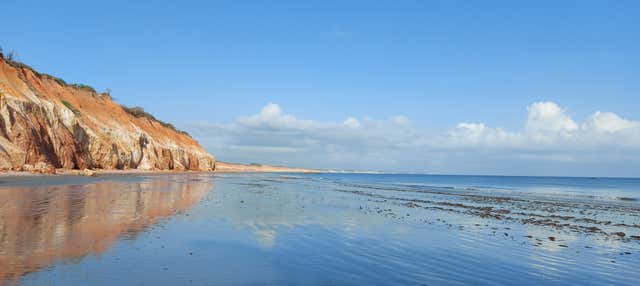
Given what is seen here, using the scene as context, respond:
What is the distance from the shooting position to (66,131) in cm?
4469

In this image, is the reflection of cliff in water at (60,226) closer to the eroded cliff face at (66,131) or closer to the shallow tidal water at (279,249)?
the shallow tidal water at (279,249)

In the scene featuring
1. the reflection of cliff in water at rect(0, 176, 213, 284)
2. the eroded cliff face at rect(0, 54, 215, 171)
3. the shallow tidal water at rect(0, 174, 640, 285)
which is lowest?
the shallow tidal water at rect(0, 174, 640, 285)

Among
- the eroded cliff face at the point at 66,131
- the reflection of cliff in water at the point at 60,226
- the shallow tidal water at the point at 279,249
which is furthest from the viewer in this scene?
the eroded cliff face at the point at 66,131

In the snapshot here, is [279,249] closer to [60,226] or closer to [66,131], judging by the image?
[60,226]

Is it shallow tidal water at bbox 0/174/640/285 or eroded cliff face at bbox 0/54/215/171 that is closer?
shallow tidal water at bbox 0/174/640/285

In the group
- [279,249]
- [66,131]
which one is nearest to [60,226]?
[279,249]

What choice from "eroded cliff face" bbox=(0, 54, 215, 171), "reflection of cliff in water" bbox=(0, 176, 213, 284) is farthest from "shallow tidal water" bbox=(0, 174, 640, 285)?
"eroded cliff face" bbox=(0, 54, 215, 171)

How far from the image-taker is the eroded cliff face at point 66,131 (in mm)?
34781

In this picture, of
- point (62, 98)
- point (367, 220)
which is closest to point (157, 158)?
point (62, 98)

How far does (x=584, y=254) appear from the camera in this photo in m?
11.3

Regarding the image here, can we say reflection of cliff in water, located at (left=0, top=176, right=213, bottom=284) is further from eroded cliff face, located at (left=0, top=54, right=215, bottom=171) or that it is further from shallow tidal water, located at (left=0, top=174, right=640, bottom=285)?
eroded cliff face, located at (left=0, top=54, right=215, bottom=171)

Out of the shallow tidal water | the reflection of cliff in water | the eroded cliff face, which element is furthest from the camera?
the eroded cliff face

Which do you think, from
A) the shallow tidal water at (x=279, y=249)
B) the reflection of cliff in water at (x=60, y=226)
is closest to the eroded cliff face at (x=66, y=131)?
the reflection of cliff in water at (x=60, y=226)

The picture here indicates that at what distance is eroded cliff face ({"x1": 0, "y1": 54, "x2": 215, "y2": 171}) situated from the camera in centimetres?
3478
